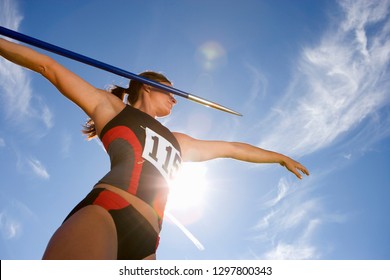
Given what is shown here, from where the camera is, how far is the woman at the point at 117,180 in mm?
2518

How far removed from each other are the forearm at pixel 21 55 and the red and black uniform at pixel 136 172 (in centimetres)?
97

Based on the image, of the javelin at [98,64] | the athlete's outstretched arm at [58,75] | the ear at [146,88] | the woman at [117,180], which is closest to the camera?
the woman at [117,180]

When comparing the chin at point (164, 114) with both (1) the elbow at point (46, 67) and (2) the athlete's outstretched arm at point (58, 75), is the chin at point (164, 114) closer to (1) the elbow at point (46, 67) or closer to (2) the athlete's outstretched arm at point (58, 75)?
(2) the athlete's outstretched arm at point (58, 75)

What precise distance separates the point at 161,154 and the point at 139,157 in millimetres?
373

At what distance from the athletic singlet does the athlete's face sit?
2.77ft

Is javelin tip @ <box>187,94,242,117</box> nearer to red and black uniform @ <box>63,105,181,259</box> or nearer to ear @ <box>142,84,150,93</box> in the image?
ear @ <box>142,84,150,93</box>

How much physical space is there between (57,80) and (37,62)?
26 centimetres

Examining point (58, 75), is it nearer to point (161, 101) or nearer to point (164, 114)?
point (161, 101)

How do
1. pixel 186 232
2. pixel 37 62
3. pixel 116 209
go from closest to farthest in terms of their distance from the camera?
pixel 116 209 < pixel 37 62 < pixel 186 232

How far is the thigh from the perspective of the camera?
2322 millimetres

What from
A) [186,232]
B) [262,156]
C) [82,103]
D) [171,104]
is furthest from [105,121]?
[262,156]

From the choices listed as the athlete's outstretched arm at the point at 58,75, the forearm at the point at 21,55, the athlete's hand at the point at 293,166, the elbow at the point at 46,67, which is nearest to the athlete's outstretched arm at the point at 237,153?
the athlete's hand at the point at 293,166
